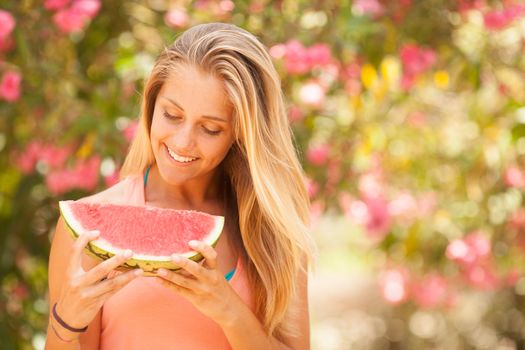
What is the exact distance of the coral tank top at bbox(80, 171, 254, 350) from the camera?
2.69 metres

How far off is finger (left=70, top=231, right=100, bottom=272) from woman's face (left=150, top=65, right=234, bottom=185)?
37cm

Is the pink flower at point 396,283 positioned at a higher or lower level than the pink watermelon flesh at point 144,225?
lower

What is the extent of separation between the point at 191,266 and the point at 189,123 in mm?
427

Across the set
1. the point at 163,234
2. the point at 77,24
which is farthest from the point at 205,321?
the point at 77,24

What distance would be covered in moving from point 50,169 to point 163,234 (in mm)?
2141

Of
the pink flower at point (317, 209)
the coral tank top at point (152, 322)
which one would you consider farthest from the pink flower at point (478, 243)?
the coral tank top at point (152, 322)

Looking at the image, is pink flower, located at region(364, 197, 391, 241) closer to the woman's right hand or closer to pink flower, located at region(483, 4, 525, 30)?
pink flower, located at region(483, 4, 525, 30)

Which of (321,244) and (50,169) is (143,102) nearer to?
(50,169)

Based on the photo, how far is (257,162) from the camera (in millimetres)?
2750

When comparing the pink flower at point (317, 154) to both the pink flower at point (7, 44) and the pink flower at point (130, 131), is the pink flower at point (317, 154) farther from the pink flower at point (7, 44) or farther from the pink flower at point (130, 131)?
the pink flower at point (7, 44)

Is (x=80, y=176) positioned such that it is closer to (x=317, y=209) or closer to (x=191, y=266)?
(x=317, y=209)

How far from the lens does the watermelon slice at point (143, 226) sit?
2.54 meters

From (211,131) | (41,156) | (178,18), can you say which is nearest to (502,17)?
(178,18)

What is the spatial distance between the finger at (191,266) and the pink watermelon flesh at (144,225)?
180 mm
